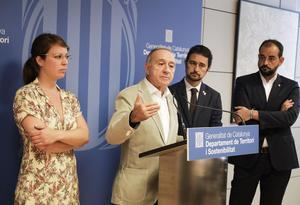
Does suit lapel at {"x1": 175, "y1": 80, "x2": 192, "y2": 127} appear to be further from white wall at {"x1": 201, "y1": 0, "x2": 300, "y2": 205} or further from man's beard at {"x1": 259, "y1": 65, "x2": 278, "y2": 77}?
white wall at {"x1": 201, "y1": 0, "x2": 300, "y2": 205}

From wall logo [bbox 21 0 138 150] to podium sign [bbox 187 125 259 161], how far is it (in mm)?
1332

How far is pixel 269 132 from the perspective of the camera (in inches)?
116

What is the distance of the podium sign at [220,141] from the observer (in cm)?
150

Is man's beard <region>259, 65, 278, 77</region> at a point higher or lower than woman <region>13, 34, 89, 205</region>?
higher

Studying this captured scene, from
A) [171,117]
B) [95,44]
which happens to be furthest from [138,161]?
[95,44]

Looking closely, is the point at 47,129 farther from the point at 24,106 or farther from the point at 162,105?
the point at 162,105

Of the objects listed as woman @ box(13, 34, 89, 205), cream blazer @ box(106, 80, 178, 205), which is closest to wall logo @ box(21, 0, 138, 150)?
woman @ box(13, 34, 89, 205)

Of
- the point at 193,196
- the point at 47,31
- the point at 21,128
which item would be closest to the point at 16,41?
the point at 47,31

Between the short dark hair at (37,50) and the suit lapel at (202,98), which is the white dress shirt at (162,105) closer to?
the suit lapel at (202,98)

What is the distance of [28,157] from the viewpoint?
2033mm

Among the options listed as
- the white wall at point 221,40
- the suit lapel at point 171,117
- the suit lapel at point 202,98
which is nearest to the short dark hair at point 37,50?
the suit lapel at point 171,117

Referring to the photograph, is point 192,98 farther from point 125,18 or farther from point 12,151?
point 12,151

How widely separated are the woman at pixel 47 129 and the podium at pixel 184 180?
581 millimetres

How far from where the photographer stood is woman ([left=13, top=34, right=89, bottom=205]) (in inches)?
77.5
